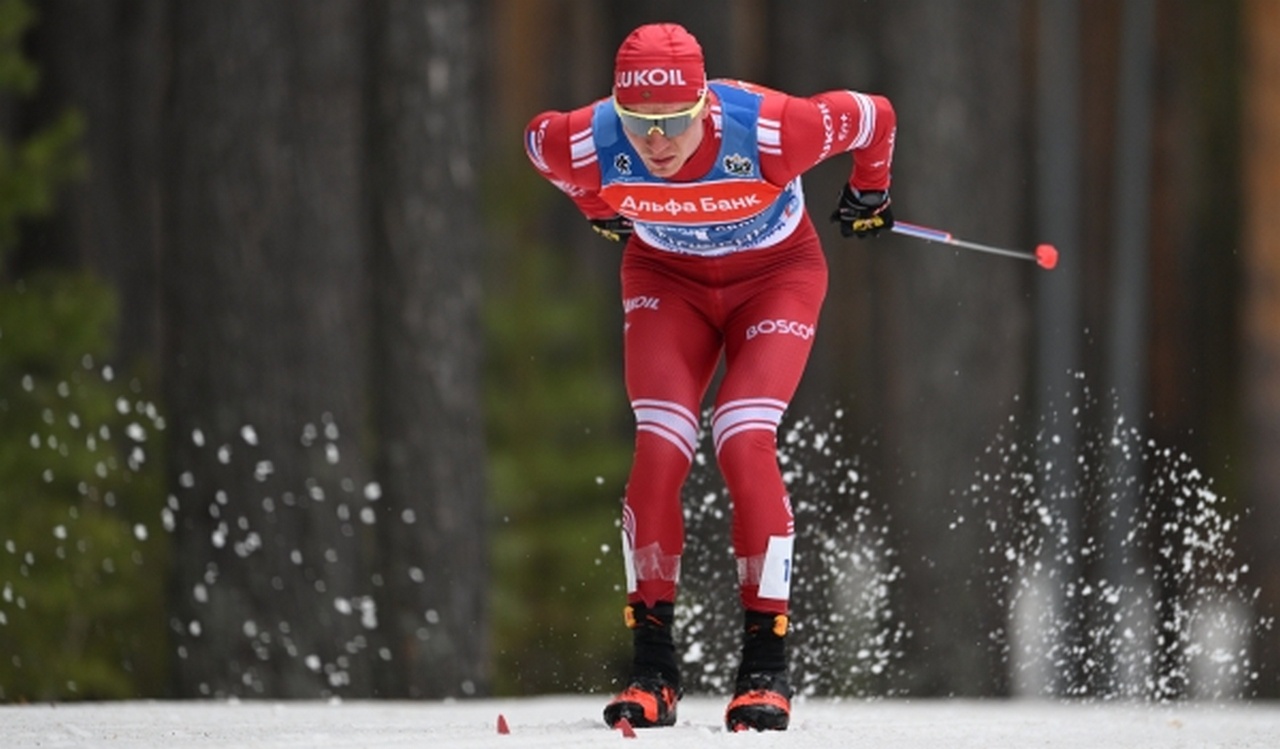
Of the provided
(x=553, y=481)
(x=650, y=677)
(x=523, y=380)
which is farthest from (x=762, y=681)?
(x=523, y=380)

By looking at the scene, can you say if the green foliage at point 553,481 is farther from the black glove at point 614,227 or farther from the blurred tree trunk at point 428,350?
the black glove at point 614,227

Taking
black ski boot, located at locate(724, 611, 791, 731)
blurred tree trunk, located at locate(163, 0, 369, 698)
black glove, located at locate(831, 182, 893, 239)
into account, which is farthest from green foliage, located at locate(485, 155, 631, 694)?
black ski boot, located at locate(724, 611, 791, 731)

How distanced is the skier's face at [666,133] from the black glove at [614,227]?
27.4 inches

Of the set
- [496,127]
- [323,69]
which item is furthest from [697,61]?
[496,127]

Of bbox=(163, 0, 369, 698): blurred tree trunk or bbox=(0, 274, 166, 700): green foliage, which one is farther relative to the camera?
bbox=(0, 274, 166, 700): green foliage

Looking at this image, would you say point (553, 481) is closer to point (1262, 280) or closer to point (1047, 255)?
point (1262, 280)

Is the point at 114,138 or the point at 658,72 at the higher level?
the point at 114,138

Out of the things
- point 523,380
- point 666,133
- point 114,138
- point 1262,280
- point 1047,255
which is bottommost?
point 523,380

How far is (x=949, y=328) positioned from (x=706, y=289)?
17.3 ft

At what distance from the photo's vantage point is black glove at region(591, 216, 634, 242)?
690cm

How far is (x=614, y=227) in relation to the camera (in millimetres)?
6930

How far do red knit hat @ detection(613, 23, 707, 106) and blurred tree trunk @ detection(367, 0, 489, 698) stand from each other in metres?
4.24

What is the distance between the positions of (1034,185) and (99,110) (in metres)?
6.25

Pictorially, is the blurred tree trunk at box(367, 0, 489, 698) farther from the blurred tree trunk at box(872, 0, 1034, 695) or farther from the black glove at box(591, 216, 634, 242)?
the black glove at box(591, 216, 634, 242)
